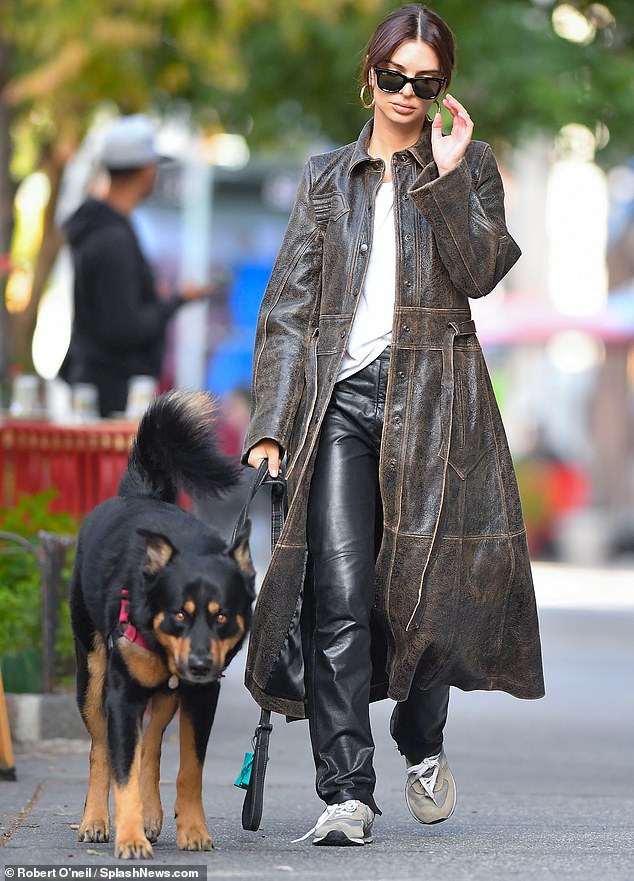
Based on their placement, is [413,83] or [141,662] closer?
[141,662]

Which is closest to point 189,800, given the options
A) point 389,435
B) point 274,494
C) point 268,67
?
point 274,494

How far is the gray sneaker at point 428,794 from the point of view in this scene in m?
5.34

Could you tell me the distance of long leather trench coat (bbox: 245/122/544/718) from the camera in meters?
5.14

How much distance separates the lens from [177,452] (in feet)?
17.4

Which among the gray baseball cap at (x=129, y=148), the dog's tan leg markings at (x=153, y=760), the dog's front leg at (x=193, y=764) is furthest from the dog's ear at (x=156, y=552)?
the gray baseball cap at (x=129, y=148)

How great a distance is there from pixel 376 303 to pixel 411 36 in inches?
29.0

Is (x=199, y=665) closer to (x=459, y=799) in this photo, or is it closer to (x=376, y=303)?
(x=376, y=303)

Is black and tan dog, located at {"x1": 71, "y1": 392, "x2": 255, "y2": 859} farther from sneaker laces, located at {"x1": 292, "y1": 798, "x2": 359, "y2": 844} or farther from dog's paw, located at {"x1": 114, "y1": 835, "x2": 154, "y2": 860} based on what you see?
sneaker laces, located at {"x1": 292, "y1": 798, "x2": 359, "y2": 844}

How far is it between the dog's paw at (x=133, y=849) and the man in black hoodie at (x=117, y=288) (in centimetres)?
413

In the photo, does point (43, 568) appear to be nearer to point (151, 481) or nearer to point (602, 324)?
point (151, 481)

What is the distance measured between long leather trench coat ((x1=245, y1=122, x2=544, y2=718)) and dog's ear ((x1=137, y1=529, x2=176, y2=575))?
20.9 inches

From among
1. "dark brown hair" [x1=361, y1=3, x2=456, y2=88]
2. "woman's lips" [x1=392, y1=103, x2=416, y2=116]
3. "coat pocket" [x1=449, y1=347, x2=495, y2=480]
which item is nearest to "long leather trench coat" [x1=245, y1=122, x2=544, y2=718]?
"coat pocket" [x1=449, y1=347, x2=495, y2=480]

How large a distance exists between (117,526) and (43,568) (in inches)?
77.1

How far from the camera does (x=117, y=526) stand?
511cm
